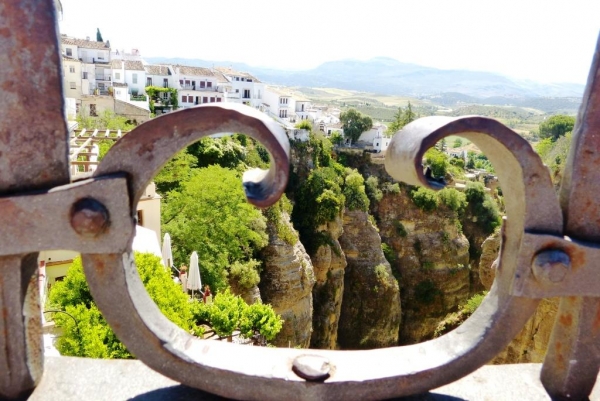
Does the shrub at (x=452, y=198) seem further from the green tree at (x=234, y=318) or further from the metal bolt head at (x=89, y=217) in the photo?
the metal bolt head at (x=89, y=217)

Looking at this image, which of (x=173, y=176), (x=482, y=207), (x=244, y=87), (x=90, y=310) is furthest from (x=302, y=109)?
(x=90, y=310)

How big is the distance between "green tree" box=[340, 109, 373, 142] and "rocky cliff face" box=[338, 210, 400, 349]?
14511 millimetres

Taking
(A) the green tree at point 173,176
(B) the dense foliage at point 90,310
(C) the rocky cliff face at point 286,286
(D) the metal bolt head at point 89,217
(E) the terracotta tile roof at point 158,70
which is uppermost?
(D) the metal bolt head at point 89,217

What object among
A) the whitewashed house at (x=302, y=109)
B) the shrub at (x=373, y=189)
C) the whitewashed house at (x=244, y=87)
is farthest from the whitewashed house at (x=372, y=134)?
the whitewashed house at (x=244, y=87)

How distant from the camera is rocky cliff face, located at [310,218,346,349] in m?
36.1

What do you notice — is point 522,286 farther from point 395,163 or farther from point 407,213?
point 407,213

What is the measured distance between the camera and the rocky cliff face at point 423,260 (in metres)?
43.8

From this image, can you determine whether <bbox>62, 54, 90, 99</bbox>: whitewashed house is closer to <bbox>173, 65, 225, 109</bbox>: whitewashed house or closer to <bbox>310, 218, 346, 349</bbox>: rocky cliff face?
<bbox>173, 65, 225, 109</bbox>: whitewashed house

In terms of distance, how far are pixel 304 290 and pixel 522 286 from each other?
90.5ft

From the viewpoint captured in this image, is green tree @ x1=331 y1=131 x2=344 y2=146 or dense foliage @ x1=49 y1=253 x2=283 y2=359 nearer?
dense foliage @ x1=49 y1=253 x2=283 y2=359

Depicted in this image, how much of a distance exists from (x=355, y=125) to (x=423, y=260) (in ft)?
53.3

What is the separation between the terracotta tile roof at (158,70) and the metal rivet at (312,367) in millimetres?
55310

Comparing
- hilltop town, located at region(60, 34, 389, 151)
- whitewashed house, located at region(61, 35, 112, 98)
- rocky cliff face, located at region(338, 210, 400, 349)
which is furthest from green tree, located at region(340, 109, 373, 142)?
whitewashed house, located at region(61, 35, 112, 98)

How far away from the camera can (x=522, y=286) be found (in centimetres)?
184
